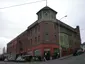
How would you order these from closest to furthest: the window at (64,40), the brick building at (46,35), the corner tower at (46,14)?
the brick building at (46,35) < the corner tower at (46,14) < the window at (64,40)

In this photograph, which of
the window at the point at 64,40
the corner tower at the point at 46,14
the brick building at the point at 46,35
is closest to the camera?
the brick building at the point at 46,35

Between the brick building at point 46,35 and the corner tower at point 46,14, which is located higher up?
the corner tower at point 46,14

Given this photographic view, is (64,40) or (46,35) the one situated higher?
(46,35)

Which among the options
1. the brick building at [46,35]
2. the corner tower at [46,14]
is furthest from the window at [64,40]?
the corner tower at [46,14]

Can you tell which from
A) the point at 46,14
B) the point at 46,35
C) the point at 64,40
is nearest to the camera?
the point at 46,35

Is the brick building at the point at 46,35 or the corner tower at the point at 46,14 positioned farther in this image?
the corner tower at the point at 46,14

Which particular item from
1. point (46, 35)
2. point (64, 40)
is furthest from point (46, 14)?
point (64, 40)

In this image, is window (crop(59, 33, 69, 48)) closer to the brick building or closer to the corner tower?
the brick building

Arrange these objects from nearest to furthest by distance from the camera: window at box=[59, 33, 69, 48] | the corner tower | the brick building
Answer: the brick building < the corner tower < window at box=[59, 33, 69, 48]

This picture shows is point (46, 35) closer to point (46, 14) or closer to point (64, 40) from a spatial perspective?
point (46, 14)

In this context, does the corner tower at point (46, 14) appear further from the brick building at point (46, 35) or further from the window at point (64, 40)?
the window at point (64, 40)

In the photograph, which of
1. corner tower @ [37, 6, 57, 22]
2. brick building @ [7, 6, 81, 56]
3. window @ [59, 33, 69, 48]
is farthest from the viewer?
window @ [59, 33, 69, 48]

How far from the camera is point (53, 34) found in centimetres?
5209

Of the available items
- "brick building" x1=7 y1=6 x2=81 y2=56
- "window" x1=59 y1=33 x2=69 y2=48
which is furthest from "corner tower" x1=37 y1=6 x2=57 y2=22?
"window" x1=59 y1=33 x2=69 y2=48
